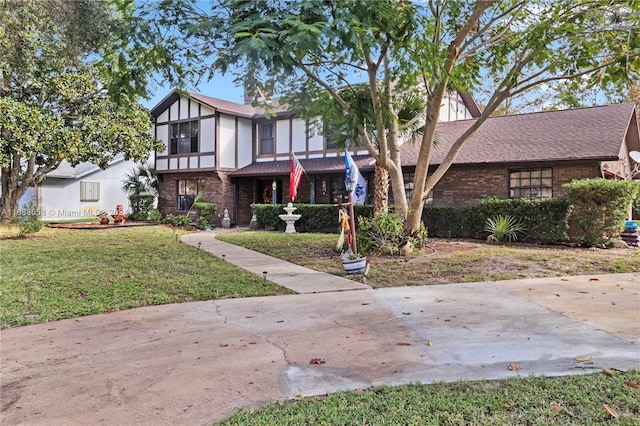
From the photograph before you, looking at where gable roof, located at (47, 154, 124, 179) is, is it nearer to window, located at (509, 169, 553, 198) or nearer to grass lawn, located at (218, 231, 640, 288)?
grass lawn, located at (218, 231, 640, 288)

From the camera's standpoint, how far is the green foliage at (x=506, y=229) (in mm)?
12375

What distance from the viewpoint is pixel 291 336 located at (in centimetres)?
469

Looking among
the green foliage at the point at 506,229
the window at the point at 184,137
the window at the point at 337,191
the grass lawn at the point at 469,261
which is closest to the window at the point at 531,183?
the green foliage at the point at 506,229

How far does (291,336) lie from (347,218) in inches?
184

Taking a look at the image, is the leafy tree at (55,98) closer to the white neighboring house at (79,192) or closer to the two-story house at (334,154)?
the two-story house at (334,154)

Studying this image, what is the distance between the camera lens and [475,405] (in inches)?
115

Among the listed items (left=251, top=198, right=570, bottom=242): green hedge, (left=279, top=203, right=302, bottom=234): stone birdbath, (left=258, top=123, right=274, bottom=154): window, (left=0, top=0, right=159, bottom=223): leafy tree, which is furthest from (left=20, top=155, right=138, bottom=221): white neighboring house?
(left=251, top=198, right=570, bottom=242): green hedge

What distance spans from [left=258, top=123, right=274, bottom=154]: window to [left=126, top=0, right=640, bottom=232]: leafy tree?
842cm

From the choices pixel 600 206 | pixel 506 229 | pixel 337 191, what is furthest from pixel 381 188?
pixel 337 191

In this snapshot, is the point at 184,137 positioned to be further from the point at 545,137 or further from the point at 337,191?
the point at 545,137

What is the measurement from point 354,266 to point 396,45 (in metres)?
3.92

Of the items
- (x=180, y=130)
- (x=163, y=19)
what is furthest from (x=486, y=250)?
(x=180, y=130)

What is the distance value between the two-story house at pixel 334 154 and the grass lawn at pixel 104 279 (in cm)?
512

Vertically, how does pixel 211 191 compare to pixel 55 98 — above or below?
below
